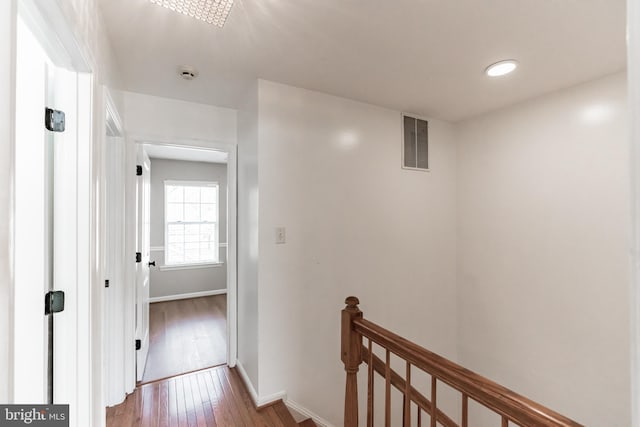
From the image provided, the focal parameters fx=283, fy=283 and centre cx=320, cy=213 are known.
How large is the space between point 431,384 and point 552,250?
196 cm

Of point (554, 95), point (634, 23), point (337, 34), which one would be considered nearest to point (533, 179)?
point (554, 95)

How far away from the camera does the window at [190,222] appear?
190 inches

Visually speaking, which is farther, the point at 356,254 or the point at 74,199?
the point at 356,254

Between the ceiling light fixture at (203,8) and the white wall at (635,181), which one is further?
the ceiling light fixture at (203,8)

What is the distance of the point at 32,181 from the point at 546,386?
3.60 meters

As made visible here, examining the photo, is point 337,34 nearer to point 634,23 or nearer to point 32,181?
point 634,23

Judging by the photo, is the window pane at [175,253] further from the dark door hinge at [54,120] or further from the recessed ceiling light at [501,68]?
the recessed ceiling light at [501,68]

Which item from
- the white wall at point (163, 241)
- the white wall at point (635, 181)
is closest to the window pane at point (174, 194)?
the white wall at point (163, 241)

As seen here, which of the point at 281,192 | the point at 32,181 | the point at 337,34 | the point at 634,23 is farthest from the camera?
the point at 281,192

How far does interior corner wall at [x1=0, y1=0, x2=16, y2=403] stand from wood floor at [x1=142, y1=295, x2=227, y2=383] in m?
2.19

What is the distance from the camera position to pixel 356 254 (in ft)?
8.14

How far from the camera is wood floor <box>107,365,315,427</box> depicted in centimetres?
188

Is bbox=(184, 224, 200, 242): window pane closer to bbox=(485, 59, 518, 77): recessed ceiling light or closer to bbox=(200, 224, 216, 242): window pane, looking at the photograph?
bbox=(200, 224, 216, 242): window pane

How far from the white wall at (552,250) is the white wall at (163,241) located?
3988mm
